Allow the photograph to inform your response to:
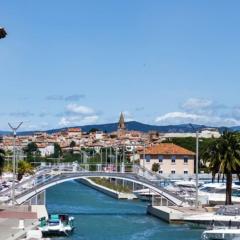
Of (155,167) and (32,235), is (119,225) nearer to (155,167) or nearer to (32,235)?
(32,235)

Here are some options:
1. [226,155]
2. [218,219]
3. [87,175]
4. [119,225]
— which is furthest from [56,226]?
[87,175]

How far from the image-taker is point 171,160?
151875 mm

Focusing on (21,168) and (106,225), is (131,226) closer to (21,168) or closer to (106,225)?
(106,225)

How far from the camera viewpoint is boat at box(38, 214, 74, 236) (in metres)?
57.1

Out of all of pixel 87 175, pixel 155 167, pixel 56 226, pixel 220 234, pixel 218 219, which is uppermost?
pixel 155 167

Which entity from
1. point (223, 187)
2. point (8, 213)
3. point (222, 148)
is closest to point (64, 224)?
point (8, 213)

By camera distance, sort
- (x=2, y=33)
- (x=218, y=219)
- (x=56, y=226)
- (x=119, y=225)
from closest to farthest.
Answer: (x=2, y=33) < (x=56, y=226) < (x=218, y=219) < (x=119, y=225)

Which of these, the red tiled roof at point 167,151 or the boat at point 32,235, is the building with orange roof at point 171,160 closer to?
the red tiled roof at point 167,151

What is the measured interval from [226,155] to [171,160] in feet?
265

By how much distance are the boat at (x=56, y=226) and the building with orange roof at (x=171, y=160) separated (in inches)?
3582

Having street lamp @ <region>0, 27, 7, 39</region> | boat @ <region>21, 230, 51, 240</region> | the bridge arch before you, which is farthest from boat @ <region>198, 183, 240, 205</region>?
street lamp @ <region>0, 27, 7, 39</region>

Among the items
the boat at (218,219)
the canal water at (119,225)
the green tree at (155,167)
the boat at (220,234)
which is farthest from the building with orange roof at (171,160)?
the boat at (220,234)

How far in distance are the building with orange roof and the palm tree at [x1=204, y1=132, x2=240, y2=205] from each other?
77.7 metres

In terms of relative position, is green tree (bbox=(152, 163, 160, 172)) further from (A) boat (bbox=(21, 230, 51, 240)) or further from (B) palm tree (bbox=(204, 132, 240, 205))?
(A) boat (bbox=(21, 230, 51, 240))
